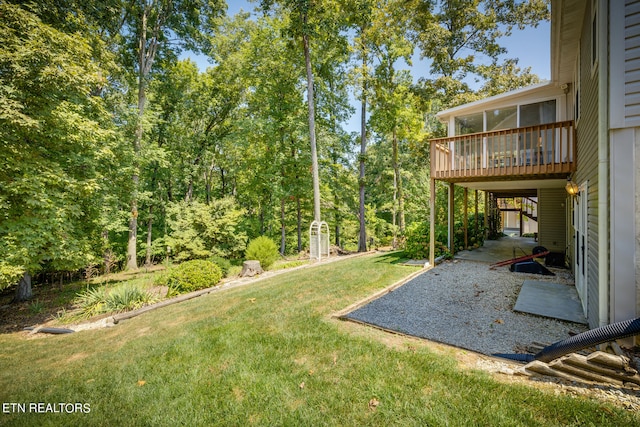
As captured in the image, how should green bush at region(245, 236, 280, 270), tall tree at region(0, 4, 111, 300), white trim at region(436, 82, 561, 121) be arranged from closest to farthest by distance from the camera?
1. tall tree at region(0, 4, 111, 300)
2. white trim at region(436, 82, 561, 121)
3. green bush at region(245, 236, 280, 270)

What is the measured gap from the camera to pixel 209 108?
1950cm

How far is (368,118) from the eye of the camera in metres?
16.9

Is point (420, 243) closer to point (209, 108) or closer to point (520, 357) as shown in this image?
point (520, 357)

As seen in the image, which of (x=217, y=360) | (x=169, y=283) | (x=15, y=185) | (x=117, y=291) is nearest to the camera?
(x=217, y=360)

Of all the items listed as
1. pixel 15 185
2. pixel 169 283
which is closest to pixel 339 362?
pixel 169 283

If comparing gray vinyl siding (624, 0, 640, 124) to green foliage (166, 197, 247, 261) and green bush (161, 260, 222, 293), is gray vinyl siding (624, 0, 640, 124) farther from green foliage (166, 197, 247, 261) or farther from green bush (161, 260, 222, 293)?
green foliage (166, 197, 247, 261)

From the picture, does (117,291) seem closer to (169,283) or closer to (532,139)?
(169,283)

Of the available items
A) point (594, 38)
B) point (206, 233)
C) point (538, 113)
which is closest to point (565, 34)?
point (594, 38)

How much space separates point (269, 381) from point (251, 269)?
7970 mm

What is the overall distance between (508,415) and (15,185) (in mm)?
10548

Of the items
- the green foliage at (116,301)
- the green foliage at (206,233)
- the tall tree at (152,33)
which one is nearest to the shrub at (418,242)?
the green foliage at (116,301)

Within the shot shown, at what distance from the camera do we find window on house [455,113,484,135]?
963 centimetres

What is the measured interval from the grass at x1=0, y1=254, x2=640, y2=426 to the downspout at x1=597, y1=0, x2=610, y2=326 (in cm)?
152

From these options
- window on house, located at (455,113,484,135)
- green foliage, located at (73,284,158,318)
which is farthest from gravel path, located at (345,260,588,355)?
green foliage, located at (73,284,158,318)
